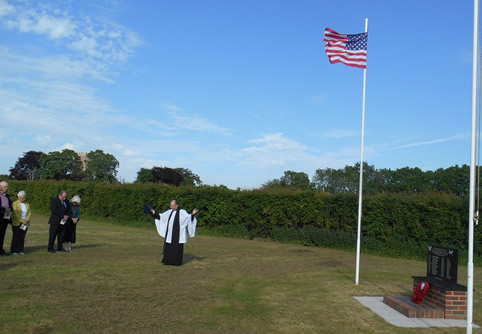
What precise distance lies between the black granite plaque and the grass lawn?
38.3 inches

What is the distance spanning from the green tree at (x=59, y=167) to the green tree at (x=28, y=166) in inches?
93.8

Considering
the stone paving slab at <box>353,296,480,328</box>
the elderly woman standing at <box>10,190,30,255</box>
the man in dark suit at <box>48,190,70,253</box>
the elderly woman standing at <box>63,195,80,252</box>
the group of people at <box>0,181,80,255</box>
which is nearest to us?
the stone paving slab at <box>353,296,480,328</box>

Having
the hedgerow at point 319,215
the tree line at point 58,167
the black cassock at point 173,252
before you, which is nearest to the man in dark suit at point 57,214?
the black cassock at point 173,252

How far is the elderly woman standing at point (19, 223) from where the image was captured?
1249 cm

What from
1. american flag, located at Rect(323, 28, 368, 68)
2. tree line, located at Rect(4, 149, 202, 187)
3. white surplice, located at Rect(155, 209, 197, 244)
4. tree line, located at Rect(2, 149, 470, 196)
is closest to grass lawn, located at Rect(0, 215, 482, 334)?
white surplice, located at Rect(155, 209, 197, 244)

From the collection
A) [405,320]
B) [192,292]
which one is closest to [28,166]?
[192,292]

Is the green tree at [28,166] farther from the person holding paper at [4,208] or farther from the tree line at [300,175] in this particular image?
the person holding paper at [4,208]

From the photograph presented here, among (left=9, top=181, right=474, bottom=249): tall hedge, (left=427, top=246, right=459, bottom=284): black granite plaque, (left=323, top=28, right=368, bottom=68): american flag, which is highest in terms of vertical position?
(left=323, top=28, right=368, bottom=68): american flag

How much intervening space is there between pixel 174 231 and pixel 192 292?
12.7 ft

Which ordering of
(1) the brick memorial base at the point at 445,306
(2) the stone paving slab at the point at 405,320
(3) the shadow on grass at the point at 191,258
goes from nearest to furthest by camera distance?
(2) the stone paving slab at the point at 405,320, (1) the brick memorial base at the point at 445,306, (3) the shadow on grass at the point at 191,258

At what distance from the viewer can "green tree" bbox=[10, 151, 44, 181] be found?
89438 millimetres

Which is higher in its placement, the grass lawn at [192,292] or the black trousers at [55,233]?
the black trousers at [55,233]

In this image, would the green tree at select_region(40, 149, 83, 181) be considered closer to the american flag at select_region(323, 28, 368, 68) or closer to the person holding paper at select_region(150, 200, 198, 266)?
the person holding paper at select_region(150, 200, 198, 266)

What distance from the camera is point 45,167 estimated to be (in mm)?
90688
